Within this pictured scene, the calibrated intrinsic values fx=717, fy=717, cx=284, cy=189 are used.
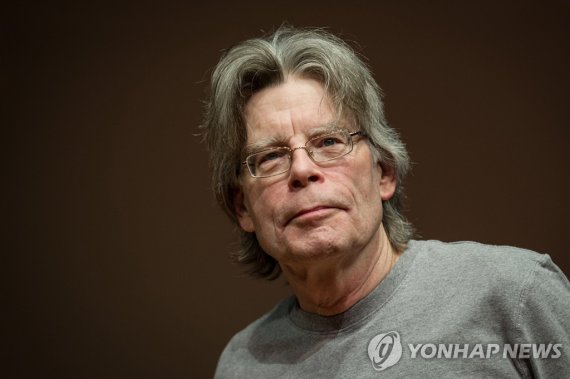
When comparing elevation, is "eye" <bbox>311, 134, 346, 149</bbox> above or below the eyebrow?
below

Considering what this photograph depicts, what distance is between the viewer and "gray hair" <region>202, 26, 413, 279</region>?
1787 millimetres

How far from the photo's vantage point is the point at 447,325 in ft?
5.04

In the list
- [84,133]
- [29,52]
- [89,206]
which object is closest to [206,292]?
[89,206]

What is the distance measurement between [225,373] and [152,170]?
0.86m

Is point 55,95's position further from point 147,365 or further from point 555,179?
point 555,179

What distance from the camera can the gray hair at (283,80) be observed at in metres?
1.79

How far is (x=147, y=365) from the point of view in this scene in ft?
8.10

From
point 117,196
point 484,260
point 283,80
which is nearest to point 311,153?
point 283,80

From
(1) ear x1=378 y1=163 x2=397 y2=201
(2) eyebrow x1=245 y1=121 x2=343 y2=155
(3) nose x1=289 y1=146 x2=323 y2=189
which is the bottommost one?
(1) ear x1=378 y1=163 x2=397 y2=201

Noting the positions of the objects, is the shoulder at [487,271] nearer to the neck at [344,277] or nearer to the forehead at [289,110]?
the neck at [344,277]

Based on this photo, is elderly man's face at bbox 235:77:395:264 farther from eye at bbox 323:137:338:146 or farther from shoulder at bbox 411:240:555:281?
shoulder at bbox 411:240:555:281

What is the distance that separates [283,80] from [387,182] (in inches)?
14.9

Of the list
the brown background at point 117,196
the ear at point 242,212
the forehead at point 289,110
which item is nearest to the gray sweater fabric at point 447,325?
the ear at point 242,212

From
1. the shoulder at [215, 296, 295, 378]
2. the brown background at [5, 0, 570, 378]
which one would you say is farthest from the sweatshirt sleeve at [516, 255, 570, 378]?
the brown background at [5, 0, 570, 378]
